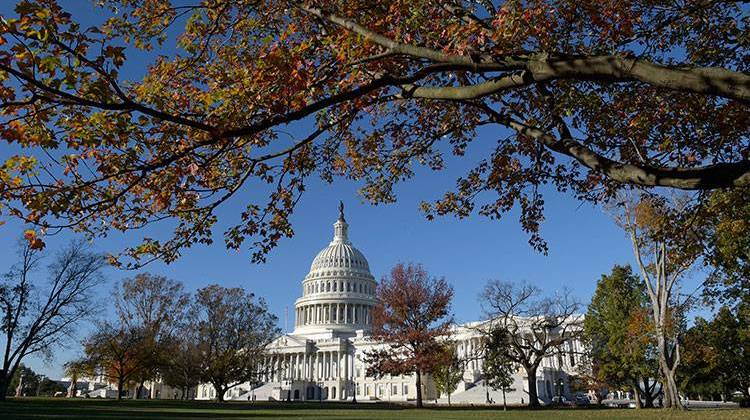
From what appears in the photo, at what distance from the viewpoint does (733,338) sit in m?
45.0

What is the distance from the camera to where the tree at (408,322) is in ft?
160

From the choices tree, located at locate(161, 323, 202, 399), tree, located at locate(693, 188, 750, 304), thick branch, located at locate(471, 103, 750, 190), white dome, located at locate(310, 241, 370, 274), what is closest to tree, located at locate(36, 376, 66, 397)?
white dome, located at locate(310, 241, 370, 274)

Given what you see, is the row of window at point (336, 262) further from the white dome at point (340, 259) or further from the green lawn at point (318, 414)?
the green lawn at point (318, 414)

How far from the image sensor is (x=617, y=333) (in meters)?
48.6

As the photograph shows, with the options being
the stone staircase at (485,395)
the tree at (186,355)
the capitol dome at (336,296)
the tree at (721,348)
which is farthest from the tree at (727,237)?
the capitol dome at (336,296)

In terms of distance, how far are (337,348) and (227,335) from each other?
62834 millimetres

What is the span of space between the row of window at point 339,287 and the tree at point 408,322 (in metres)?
84.4

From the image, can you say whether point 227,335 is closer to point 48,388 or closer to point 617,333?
point 617,333

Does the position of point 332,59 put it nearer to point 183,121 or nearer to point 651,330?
point 183,121

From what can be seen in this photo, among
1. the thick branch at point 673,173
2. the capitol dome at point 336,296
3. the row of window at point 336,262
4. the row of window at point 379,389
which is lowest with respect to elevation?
the row of window at point 379,389

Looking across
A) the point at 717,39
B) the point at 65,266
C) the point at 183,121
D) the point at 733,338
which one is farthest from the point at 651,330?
the point at 65,266

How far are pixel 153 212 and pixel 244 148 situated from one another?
2129mm

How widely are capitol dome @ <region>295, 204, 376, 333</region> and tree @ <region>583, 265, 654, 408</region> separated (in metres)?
82.7

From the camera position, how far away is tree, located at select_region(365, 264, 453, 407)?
48.7 m
